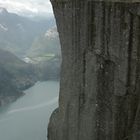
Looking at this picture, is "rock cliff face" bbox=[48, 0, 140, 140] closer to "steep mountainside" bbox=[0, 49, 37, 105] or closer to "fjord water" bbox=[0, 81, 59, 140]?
"fjord water" bbox=[0, 81, 59, 140]

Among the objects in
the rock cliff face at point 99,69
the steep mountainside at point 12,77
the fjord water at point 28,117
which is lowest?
the steep mountainside at point 12,77

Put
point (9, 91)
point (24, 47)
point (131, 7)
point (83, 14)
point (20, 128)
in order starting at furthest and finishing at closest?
point (24, 47) < point (9, 91) < point (20, 128) < point (83, 14) < point (131, 7)

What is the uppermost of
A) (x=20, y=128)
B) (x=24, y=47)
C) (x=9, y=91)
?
(x=20, y=128)

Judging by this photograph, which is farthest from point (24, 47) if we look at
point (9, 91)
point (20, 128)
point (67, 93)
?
point (67, 93)

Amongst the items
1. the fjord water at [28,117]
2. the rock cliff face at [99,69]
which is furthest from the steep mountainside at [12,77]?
the rock cliff face at [99,69]

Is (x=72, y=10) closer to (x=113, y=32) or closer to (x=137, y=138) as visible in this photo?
(x=113, y=32)

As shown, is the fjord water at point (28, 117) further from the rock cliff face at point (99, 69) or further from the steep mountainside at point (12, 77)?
the rock cliff face at point (99, 69)

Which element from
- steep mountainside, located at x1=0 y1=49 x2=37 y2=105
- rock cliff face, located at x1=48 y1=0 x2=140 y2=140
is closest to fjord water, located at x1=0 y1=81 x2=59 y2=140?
steep mountainside, located at x1=0 y1=49 x2=37 y2=105
